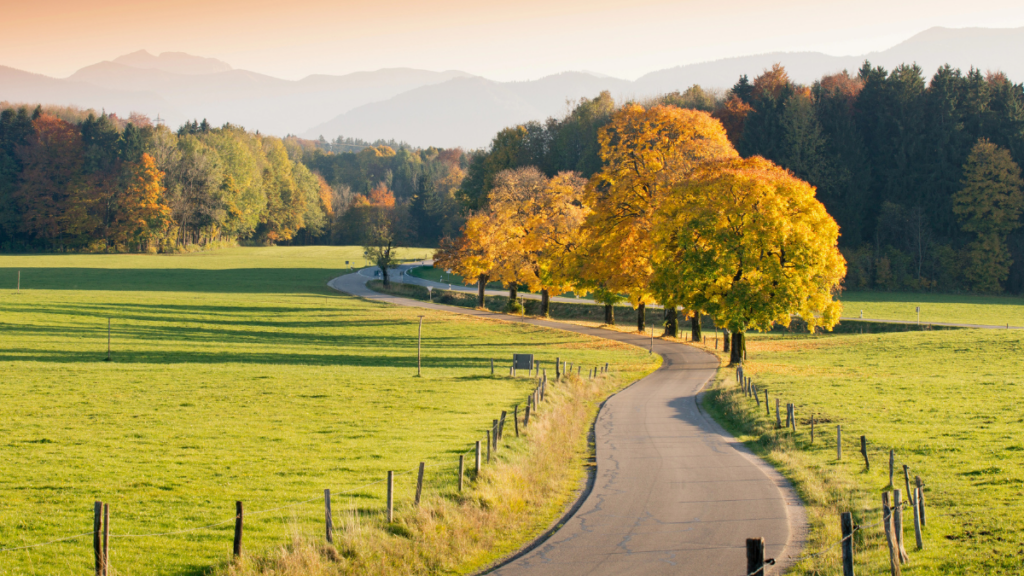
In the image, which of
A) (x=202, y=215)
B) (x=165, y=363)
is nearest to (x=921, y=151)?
(x=165, y=363)

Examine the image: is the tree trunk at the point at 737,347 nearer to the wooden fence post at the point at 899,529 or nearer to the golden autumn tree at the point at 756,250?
the golden autumn tree at the point at 756,250

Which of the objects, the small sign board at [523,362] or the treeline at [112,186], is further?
the treeline at [112,186]

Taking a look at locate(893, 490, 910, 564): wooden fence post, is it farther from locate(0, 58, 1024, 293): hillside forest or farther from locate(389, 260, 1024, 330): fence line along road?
locate(0, 58, 1024, 293): hillside forest

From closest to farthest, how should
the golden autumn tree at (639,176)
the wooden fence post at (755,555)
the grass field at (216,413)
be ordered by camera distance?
1. the wooden fence post at (755,555)
2. the grass field at (216,413)
3. the golden autumn tree at (639,176)

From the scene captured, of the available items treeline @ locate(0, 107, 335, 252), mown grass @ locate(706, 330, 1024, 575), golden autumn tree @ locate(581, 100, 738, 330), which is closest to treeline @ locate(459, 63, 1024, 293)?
golden autumn tree @ locate(581, 100, 738, 330)

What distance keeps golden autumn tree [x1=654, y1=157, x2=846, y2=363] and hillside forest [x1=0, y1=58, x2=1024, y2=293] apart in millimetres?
40743

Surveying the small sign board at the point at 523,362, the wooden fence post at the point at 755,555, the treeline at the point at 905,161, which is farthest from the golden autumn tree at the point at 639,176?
the treeline at the point at 905,161

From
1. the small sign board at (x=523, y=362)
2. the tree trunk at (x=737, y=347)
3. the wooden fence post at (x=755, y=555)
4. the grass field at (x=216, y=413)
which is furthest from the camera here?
the tree trunk at (x=737, y=347)

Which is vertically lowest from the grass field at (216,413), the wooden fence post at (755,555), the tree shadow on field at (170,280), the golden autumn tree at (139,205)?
the grass field at (216,413)

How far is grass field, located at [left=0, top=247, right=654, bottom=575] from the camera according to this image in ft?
47.6

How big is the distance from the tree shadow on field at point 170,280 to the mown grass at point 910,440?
2504 inches

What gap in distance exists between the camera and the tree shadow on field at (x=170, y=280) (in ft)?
264

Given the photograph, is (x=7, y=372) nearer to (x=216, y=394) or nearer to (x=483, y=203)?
(x=216, y=394)

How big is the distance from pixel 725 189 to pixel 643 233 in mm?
9849
